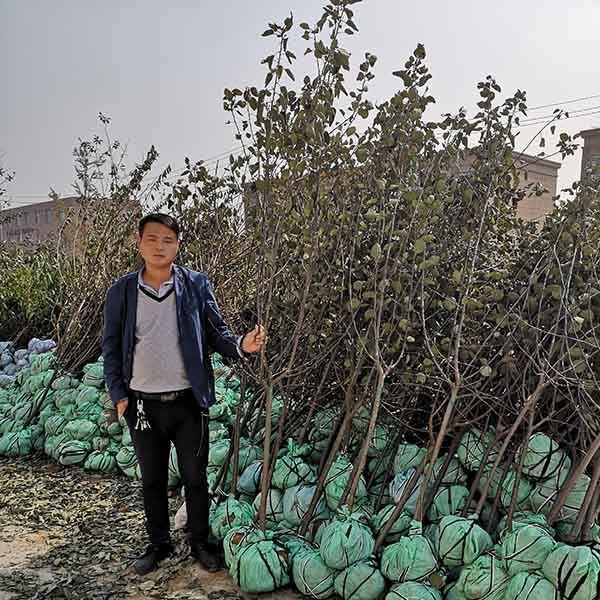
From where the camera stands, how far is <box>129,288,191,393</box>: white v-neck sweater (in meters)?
2.59

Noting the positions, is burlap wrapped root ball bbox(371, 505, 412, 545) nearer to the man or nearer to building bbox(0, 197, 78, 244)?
the man

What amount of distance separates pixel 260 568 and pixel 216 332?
0.98 metres

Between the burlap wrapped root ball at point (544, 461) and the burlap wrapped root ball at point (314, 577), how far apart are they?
0.91 m

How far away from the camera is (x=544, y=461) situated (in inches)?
99.8

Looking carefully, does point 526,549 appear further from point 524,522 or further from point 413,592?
point 413,592

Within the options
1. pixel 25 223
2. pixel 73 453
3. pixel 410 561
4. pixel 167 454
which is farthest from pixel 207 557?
pixel 25 223

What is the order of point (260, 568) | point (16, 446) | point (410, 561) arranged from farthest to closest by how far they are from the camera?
1. point (16, 446)
2. point (260, 568)
3. point (410, 561)

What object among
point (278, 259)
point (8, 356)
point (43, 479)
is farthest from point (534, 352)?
point (8, 356)

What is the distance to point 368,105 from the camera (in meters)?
2.36

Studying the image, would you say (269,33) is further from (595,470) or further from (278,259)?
(595,470)

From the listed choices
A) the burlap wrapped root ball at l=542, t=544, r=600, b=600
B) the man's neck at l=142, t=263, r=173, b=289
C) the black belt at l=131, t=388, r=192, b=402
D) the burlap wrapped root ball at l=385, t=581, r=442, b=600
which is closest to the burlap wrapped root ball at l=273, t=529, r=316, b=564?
the burlap wrapped root ball at l=385, t=581, r=442, b=600

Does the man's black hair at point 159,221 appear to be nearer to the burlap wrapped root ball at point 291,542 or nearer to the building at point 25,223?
the burlap wrapped root ball at point 291,542

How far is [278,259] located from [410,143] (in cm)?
75

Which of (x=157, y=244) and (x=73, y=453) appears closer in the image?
(x=157, y=244)
